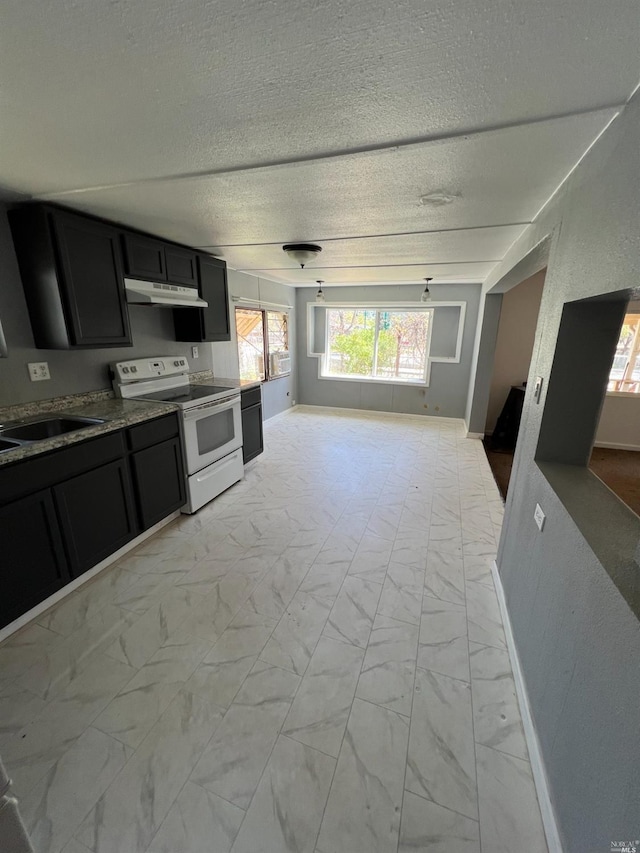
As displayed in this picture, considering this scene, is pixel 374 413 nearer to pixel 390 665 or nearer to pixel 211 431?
pixel 211 431

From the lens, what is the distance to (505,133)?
1180 mm

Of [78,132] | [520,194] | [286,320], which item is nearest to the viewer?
[78,132]

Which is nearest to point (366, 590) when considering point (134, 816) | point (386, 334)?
point (134, 816)

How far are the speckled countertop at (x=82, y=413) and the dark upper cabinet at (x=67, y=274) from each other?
0.41m

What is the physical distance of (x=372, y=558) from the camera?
2385 mm

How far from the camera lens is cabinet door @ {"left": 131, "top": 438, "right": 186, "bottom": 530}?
2.35 metres

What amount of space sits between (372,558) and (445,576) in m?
0.49

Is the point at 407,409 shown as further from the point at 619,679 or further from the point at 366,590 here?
the point at 619,679

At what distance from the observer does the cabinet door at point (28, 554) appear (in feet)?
5.34

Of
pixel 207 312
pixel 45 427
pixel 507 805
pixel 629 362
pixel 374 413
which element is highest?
pixel 207 312

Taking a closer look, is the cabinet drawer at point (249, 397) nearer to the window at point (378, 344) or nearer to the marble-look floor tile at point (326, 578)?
the marble-look floor tile at point (326, 578)

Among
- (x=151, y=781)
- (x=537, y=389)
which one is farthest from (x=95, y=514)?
(x=537, y=389)

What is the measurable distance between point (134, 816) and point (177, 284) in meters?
3.18

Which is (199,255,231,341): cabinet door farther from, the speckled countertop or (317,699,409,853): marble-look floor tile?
(317,699,409,853): marble-look floor tile
